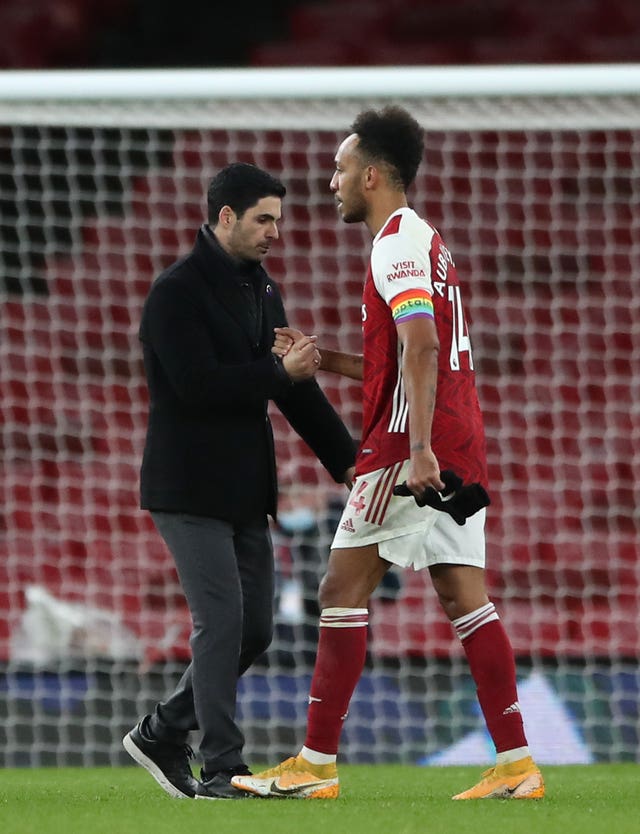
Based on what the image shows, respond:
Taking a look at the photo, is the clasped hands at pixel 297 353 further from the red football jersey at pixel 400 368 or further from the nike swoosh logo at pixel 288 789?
the nike swoosh logo at pixel 288 789

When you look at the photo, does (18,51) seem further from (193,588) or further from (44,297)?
(193,588)

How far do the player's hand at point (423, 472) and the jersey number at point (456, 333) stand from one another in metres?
0.33

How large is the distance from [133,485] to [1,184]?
115 inches

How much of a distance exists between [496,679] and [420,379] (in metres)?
0.73

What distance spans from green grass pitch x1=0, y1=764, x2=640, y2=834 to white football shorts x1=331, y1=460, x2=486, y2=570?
57 cm

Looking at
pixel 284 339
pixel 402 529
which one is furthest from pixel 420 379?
pixel 284 339

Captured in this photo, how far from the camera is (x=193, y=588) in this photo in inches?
152

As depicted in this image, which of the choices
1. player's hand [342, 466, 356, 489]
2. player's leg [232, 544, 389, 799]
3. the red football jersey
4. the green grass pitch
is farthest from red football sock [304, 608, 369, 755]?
player's hand [342, 466, 356, 489]

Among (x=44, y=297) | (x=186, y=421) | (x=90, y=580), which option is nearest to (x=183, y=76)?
(x=186, y=421)

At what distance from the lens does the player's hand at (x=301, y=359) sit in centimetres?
388

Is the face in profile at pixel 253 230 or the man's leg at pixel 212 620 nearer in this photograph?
the man's leg at pixel 212 620

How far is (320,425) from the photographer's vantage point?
13.6ft

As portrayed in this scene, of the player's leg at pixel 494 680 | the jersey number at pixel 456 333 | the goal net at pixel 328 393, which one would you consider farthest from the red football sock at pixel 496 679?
the goal net at pixel 328 393

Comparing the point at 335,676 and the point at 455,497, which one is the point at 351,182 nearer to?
the point at 455,497
